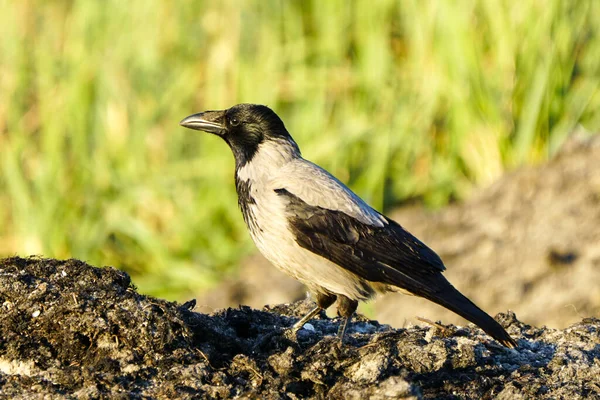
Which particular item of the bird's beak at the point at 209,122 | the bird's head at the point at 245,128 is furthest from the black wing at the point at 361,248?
the bird's beak at the point at 209,122

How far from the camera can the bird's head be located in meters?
5.06

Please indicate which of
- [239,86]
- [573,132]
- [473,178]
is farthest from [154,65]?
[573,132]

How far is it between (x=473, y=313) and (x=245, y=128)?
1.55 m

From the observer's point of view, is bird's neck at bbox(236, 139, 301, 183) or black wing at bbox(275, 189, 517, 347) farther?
bird's neck at bbox(236, 139, 301, 183)

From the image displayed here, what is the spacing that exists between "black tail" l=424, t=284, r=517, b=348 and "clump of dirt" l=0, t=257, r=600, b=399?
4.3 inches

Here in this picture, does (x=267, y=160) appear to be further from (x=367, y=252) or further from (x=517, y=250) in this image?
(x=517, y=250)

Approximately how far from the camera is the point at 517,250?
739 cm

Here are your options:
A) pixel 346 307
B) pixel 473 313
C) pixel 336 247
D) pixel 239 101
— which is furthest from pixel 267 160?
pixel 239 101

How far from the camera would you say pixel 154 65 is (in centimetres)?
855

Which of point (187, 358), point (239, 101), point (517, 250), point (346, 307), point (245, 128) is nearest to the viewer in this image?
point (187, 358)

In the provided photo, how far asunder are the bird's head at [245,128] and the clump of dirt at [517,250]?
83.0 inches

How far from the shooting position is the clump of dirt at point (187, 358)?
12.2 feet

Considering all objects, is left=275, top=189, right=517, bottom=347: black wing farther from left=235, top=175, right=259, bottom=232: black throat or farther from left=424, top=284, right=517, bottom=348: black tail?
left=235, top=175, right=259, bottom=232: black throat

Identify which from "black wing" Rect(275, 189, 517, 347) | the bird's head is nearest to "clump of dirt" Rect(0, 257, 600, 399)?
"black wing" Rect(275, 189, 517, 347)
